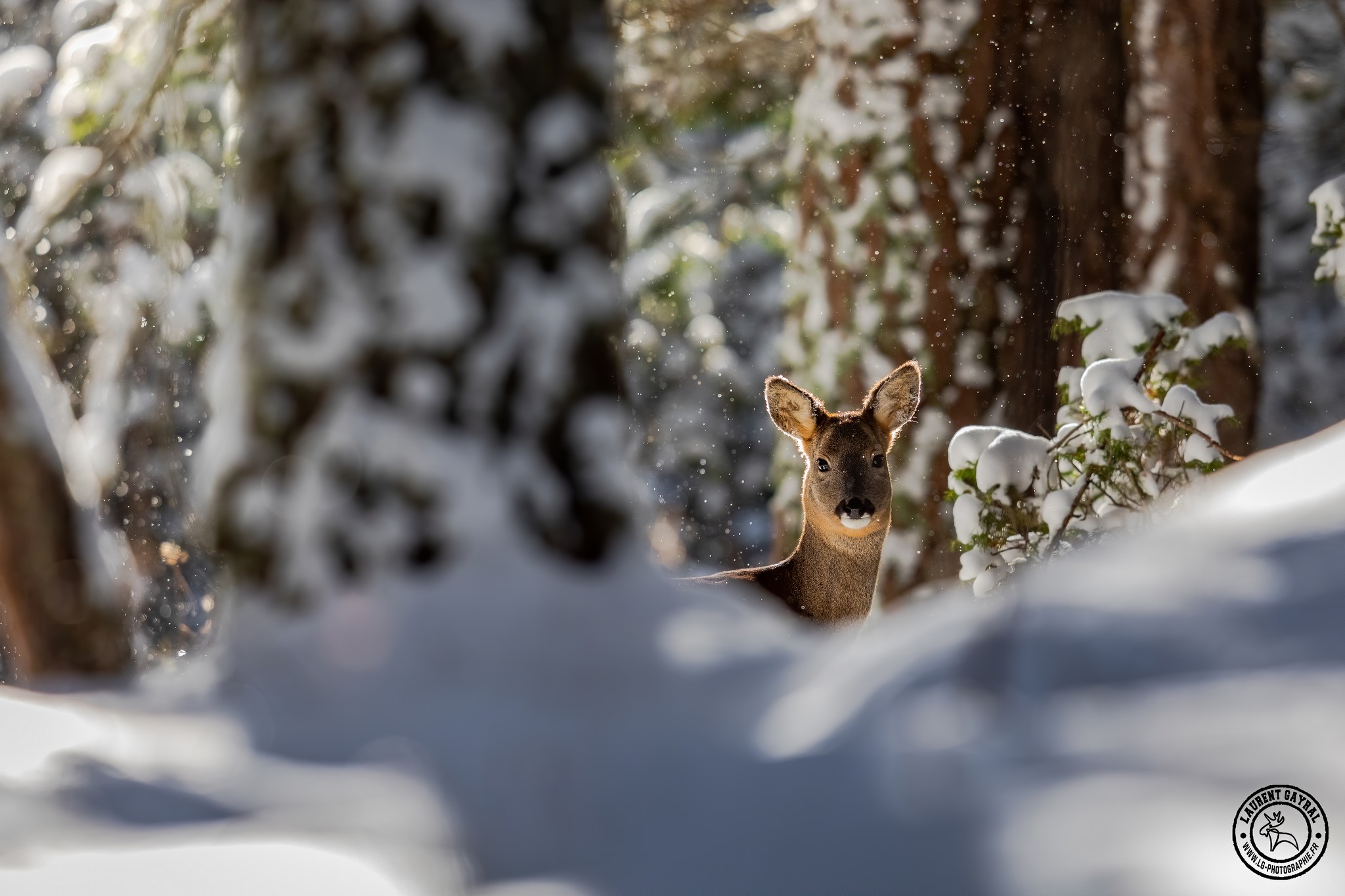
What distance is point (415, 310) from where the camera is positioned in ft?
8.20

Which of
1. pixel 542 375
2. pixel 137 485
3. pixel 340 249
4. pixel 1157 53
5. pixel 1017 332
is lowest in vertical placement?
pixel 137 485

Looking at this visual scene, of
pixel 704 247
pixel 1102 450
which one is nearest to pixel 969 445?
pixel 1102 450

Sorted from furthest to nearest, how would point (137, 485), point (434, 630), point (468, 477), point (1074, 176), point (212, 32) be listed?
1. point (137, 485)
2. point (1074, 176)
3. point (212, 32)
4. point (468, 477)
5. point (434, 630)

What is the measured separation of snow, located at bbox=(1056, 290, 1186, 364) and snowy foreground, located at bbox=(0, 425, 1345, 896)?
11.1 ft

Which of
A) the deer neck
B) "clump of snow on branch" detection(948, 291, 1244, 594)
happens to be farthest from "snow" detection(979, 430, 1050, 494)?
the deer neck

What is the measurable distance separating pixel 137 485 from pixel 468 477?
680 cm

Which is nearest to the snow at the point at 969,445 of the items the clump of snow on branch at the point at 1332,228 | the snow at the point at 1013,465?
the snow at the point at 1013,465

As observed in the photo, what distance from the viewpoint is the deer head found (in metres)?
5.91

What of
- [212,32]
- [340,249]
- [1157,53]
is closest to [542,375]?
[340,249]

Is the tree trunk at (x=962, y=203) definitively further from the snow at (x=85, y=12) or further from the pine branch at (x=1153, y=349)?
the snow at (x=85, y=12)

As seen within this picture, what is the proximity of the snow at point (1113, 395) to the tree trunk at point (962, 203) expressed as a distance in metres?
1.71

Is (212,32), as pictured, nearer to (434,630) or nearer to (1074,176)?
(1074,176)

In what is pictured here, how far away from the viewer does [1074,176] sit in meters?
→ 7.16

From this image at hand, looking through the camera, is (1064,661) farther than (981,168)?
No
